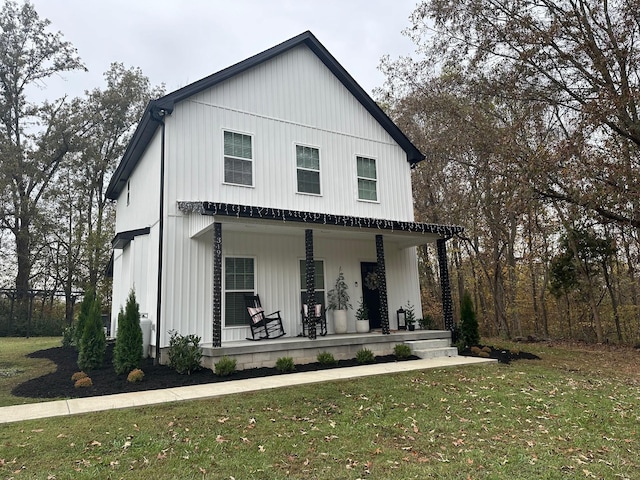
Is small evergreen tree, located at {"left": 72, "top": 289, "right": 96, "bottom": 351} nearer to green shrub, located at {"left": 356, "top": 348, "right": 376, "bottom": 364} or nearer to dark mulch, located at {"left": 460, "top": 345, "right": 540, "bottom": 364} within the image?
green shrub, located at {"left": 356, "top": 348, "right": 376, "bottom": 364}

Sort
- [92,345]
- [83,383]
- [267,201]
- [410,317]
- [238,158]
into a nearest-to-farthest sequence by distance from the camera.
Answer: [83,383] < [92,345] < [238,158] < [267,201] < [410,317]

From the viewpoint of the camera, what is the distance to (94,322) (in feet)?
26.1

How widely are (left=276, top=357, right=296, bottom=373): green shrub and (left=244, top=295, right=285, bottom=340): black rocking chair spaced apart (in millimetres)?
1491

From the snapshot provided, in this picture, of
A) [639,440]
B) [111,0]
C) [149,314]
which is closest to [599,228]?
[639,440]

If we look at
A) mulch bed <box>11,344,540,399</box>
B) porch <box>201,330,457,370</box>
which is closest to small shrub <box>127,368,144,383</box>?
mulch bed <box>11,344,540,399</box>

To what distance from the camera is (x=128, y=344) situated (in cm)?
734

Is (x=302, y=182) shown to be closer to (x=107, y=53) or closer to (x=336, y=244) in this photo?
(x=336, y=244)

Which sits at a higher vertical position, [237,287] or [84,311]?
[237,287]

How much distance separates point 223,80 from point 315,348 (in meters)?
6.32

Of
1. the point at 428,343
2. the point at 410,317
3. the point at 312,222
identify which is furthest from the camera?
the point at 410,317

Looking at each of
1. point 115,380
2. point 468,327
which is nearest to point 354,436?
point 115,380

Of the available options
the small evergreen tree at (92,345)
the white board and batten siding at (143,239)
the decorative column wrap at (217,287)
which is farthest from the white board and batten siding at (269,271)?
the small evergreen tree at (92,345)

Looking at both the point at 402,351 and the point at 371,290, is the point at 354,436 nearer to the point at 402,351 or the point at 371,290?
the point at 402,351

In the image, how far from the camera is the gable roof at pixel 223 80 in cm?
883
